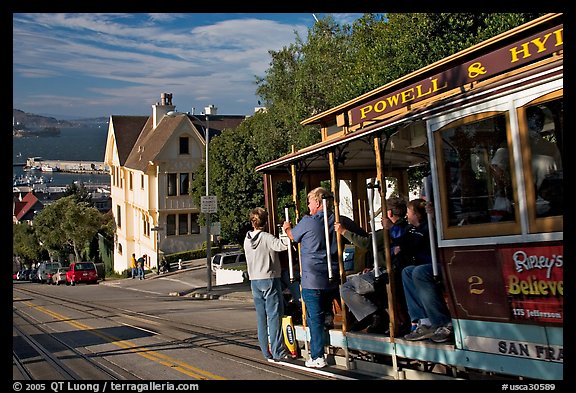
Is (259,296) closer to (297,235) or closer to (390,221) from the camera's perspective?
(297,235)

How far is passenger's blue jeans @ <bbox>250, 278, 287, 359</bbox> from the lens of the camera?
8.98m

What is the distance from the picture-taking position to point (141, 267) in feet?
140

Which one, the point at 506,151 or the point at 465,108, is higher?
the point at 465,108

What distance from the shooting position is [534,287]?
19.3 ft

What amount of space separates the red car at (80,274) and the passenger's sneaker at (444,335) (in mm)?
37816

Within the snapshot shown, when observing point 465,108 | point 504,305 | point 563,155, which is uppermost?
point 465,108

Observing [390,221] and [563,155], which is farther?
[390,221]

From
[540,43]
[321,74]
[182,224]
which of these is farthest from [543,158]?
[182,224]

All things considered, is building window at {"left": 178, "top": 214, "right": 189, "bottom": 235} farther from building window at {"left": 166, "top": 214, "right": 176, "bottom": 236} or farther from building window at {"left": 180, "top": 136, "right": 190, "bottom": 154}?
building window at {"left": 180, "top": 136, "right": 190, "bottom": 154}

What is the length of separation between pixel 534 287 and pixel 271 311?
12.8 feet

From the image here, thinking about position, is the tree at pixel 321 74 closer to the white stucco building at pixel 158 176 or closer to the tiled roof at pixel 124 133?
the white stucco building at pixel 158 176

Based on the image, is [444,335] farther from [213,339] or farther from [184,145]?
[184,145]

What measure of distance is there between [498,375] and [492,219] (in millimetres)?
1434
